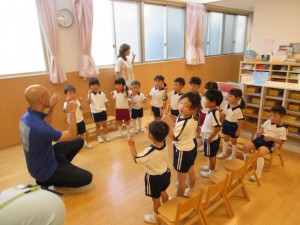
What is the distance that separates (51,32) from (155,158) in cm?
310

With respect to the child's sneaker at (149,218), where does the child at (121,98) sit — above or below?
above

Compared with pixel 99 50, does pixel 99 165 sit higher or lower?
lower

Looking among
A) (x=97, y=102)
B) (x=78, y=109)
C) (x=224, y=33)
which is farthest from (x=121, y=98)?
(x=224, y=33)

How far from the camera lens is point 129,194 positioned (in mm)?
2389

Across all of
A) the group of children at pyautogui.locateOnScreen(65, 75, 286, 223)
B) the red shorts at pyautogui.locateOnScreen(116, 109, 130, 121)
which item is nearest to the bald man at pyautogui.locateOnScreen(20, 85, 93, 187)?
the group of children at pyautogui.locateOnScreen(65, 75, 286, 223)

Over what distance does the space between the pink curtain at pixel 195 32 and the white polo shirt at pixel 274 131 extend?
395 centimetres

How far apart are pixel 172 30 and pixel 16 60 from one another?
3.96m

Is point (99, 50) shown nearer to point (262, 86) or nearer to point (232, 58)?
point (262, 86)

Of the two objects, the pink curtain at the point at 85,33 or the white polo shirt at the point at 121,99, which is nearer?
the white polo shirt at the point at 121,99

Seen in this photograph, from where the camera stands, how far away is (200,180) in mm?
2604

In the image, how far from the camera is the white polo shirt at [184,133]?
6.43 feet

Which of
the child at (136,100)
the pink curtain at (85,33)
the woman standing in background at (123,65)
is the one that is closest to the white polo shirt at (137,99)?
the child at (136,100)

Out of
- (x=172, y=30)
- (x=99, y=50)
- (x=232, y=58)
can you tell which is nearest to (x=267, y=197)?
(x=99, y=50)

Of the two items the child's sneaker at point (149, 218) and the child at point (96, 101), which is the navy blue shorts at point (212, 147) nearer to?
the child's sneaker at point (149, 218)
